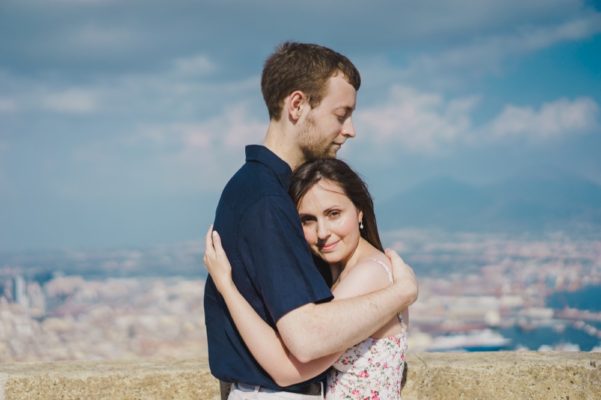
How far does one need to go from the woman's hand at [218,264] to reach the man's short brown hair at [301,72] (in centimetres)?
52

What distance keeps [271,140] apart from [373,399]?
3.14 ft

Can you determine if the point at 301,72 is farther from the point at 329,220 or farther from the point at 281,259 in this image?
the point at 281,259

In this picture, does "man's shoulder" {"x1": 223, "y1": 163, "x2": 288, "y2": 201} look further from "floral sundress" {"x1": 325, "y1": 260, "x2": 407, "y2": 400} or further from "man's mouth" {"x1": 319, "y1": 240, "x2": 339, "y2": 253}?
"floral sundress" {"x1": 325, "y1": 260, "x2": 407, "y2": 400}

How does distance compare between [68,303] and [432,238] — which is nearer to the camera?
[68,303]

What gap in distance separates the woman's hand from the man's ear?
1.61ft

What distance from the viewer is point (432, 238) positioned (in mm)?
85250

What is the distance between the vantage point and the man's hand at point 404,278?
267 centimetres

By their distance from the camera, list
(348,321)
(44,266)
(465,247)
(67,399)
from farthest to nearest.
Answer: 1. (465,247)
2. (44,266)
3. (67,399)
4. (348,321)

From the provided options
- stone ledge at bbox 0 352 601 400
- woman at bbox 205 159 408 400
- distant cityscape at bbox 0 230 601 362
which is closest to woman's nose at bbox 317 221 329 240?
woman at bbox 205 159 408 400

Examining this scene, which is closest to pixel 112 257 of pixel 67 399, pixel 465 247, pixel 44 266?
pixel 44 266

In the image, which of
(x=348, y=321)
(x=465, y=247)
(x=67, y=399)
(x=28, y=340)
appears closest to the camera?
(x=348, y=321)

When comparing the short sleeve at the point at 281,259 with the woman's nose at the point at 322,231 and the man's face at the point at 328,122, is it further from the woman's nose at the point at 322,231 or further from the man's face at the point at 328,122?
the man's face at the point at 328,122

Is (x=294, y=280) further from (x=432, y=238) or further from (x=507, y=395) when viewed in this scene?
(x=432, y=238)

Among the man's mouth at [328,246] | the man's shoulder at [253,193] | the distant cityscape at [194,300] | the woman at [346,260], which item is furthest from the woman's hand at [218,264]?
the distant cityscape at [194,300]
